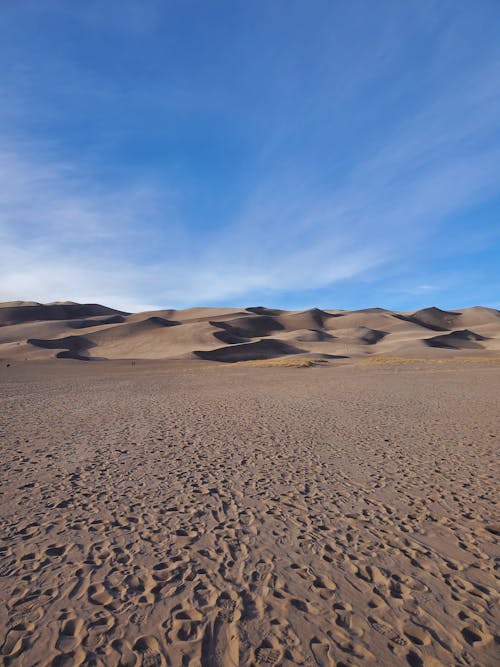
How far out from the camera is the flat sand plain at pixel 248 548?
3.56 m

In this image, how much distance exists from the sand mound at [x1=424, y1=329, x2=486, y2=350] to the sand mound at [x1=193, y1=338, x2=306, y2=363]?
91.3 feet

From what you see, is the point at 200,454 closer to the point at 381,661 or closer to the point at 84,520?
the point at 84,520

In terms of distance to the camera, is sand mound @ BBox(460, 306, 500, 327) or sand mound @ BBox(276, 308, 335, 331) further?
sand mound @ BBox(460, 306, 500, 327)

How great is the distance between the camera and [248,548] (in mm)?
5152

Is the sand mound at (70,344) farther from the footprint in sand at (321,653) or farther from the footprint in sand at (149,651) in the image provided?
the footprint in sand at (321,653)

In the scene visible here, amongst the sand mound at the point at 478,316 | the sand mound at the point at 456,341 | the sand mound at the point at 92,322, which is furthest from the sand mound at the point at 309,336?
the sand mound at the point at 478,316

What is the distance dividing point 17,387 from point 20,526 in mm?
22473

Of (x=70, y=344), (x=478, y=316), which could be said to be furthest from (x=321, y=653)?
(x=478, y=316)

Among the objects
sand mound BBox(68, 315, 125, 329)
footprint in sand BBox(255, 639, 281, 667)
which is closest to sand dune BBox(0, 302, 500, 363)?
sand mound BBox(68, 315, 125, 329)

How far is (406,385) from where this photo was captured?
24.6 m

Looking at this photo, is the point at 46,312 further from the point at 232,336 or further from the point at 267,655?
the point at 267,655

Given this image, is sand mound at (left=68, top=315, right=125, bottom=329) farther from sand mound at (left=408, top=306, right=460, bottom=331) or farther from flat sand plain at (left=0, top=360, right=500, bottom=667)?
flat sand plain at (left=0, top=360, right=500, bottom=667)

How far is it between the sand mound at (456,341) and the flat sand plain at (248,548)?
76451 mm

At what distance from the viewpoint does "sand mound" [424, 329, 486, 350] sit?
271 ft
